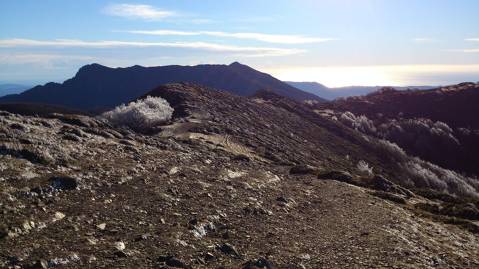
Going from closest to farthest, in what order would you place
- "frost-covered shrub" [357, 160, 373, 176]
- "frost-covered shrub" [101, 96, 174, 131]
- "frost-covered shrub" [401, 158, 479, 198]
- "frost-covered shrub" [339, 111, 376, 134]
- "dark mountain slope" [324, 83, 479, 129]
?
"frost-covered shrub" [101, 96, 174, 131] < "frost-covered shrub" [357, 160, 373, 176] < "frost-covered shrub" [401, 158, 479, 198] < "frost-covered shrub" [339, 111, 376, 134] < "dark mountain slope" [324, 83, 479, 129]

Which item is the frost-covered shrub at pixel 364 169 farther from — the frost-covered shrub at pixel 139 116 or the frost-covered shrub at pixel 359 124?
the frost-covered shrub at pixel 359 124

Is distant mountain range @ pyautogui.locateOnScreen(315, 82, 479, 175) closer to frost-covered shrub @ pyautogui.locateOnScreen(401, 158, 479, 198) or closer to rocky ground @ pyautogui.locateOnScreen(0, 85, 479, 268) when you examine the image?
frost-covered shrub @ pyautogui.locateOnScreen(401, 158, 479, 198)

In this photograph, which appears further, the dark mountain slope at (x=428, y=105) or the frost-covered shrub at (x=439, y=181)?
the dark mountain slope at (x=428, y=105)

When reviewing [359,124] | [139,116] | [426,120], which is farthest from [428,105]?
[139,116]

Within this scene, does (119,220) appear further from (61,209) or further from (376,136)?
(376,136)

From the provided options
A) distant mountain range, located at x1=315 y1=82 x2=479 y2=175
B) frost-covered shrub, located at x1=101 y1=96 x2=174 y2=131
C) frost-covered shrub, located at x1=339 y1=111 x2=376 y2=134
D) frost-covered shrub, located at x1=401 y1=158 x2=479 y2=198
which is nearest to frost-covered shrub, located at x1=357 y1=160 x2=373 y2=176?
frost-covered shrub, located at x1=401 y1=158 x2=479 y2=198

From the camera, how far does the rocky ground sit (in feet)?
52.1

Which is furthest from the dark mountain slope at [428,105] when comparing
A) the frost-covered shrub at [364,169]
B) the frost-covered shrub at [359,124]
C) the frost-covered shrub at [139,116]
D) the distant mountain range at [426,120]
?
the frost-covered shrub at [139,116]

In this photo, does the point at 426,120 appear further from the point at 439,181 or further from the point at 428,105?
the point at 439,181

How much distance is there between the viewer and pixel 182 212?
69.9 feet

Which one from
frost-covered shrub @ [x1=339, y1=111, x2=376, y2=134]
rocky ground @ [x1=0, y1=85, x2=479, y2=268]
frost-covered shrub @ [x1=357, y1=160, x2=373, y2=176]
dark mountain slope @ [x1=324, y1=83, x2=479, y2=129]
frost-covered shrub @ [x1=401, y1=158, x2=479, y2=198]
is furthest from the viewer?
dark mountain slope @ [x1=324, y1=83, x2=479, y2=129]

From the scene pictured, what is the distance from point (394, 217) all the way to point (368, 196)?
22.1 ft

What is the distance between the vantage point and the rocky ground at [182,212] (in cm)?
1588

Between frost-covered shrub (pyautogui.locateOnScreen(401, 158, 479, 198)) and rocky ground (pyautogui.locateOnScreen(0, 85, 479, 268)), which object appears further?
frost-covered shrub (pyautogui.locateOnScreen(401, 158, 479, 198))
